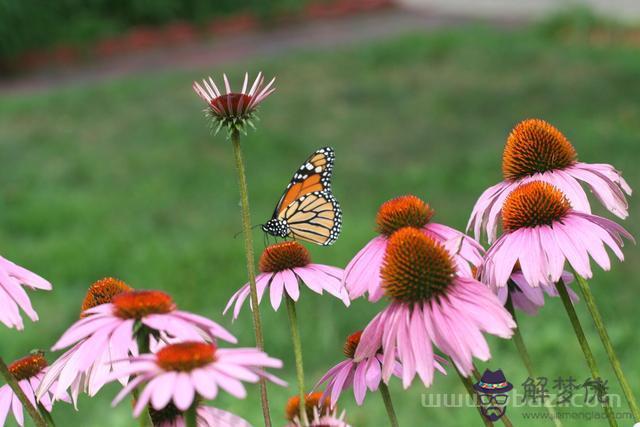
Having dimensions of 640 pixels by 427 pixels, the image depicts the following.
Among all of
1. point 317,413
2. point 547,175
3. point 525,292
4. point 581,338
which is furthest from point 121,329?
point 547,175

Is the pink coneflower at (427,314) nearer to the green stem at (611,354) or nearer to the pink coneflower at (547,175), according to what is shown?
the green stem at (611,354)

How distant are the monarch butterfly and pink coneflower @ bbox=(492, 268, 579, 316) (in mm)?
566

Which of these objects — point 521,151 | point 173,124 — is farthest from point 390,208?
point 173,124

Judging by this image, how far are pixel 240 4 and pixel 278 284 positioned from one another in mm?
12306

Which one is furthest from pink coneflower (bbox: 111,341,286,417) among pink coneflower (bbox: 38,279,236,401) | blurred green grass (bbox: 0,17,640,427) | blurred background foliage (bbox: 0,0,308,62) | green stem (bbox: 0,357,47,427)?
blurred background foliage (bbox: 0,0,308,62)

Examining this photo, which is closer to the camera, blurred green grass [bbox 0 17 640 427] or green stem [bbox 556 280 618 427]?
green stem [bbox 556 280 618 427]

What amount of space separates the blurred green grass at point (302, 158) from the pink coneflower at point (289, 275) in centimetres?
185

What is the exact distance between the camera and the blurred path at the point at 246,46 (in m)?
10.6

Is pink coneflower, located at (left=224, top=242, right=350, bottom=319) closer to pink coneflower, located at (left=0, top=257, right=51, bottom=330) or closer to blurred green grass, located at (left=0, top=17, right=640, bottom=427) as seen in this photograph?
pink coneflower, located at (left=0, top=257, right=51, bottom=330)

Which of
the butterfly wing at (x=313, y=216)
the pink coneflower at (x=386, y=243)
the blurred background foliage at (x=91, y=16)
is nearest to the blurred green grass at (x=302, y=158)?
the butterfly wing at (x=313, y=216)

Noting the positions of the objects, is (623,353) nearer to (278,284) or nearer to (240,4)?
(278,284)

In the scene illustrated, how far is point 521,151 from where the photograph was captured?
142cm

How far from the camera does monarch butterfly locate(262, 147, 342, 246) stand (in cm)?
184

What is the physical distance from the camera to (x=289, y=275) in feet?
4.08
